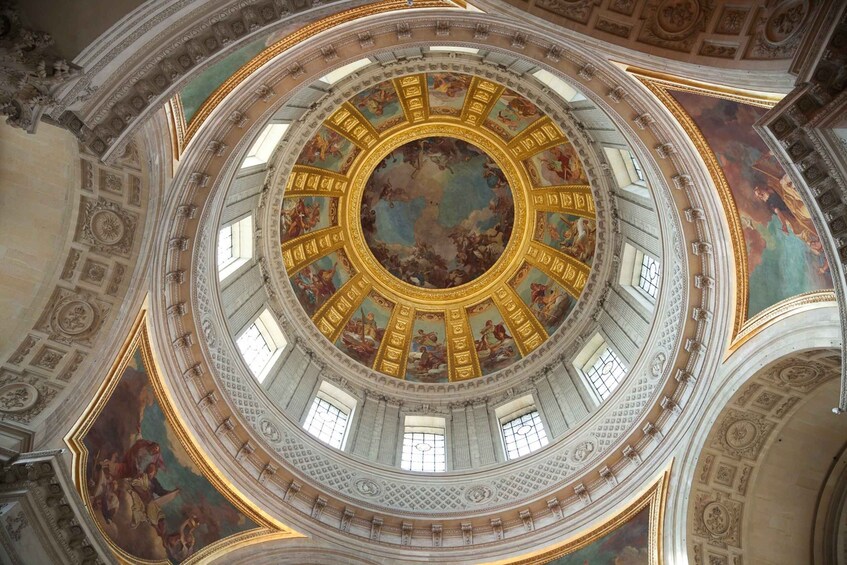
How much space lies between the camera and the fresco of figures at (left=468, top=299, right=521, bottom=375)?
24906 mm

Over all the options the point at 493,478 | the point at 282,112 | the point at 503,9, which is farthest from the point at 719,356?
the point at 282,112

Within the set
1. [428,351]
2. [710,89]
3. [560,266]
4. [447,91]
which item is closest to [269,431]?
[428,351]

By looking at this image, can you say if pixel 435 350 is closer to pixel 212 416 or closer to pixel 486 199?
pixel 486 199

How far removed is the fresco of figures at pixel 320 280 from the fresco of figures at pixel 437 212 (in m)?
1.88

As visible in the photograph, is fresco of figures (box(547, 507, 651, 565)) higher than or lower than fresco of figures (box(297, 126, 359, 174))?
lower

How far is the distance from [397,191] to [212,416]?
49.7ft

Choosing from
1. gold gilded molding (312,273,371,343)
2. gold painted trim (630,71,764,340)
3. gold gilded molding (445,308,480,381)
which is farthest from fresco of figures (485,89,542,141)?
gold painted trim (630,71,764,340)

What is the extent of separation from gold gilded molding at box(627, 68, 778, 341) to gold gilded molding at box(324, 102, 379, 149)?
534 inches

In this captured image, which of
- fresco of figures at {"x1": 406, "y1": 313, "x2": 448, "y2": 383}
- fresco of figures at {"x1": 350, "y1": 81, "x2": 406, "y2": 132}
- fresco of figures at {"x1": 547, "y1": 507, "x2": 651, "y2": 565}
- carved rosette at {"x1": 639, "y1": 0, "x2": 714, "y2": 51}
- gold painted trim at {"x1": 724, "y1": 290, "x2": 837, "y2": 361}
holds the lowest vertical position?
fresco of figures at {"x1": 547, "y1": 507, "x2": 651, "y2": 565}

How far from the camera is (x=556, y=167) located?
81.9 feet

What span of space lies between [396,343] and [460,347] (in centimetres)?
265

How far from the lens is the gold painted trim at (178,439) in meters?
12.1

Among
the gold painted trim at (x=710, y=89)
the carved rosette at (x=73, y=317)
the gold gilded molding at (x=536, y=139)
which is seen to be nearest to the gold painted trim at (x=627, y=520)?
the gold painted trim at (x=710, y=89)

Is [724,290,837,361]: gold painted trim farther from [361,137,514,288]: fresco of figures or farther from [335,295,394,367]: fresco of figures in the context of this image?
[361,137,514,288]: fresco of figures
